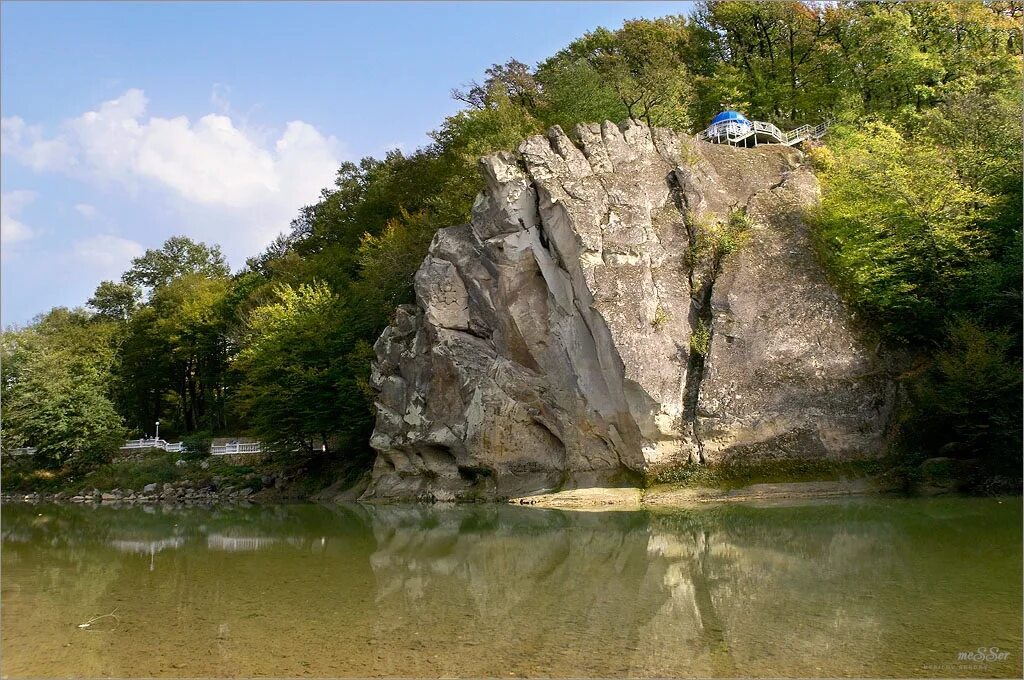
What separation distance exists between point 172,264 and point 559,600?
58.6 metres

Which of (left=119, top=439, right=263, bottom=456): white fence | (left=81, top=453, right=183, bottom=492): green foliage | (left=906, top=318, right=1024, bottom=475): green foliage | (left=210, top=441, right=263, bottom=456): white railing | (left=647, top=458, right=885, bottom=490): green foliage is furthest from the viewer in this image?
(left=119, top=439, right=263, bottom=456): white fence

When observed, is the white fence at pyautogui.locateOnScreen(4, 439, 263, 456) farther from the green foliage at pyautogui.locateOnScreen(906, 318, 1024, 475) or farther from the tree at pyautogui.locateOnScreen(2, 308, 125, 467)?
the green foliage at pyautogui.locateOnScreen(906, 318, 1024, 475)

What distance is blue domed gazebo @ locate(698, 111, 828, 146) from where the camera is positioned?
30906mm

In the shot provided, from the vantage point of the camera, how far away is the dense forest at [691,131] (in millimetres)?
21766

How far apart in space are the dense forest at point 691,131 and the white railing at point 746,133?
1605 mm

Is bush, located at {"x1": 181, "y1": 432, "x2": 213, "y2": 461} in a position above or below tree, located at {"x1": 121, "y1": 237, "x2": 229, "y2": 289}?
below

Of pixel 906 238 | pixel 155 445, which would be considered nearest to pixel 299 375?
pixel 155 445

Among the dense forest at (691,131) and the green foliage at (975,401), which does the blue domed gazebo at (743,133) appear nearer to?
the dense forest at (691,131)

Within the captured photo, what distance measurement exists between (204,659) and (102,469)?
37730 millimetres

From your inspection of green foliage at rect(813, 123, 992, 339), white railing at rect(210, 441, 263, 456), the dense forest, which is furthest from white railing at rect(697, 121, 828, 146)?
white railing at rect(210, 441, 263, 456)

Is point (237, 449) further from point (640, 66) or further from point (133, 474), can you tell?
point (640, 66)

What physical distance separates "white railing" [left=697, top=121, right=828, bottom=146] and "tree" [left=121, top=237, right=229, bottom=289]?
43381mm

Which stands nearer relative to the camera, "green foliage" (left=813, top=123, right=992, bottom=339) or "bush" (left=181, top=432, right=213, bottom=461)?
"green foliage" (left=813, top=123, right=992, bottom=339)

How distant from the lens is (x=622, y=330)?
2323 cm
